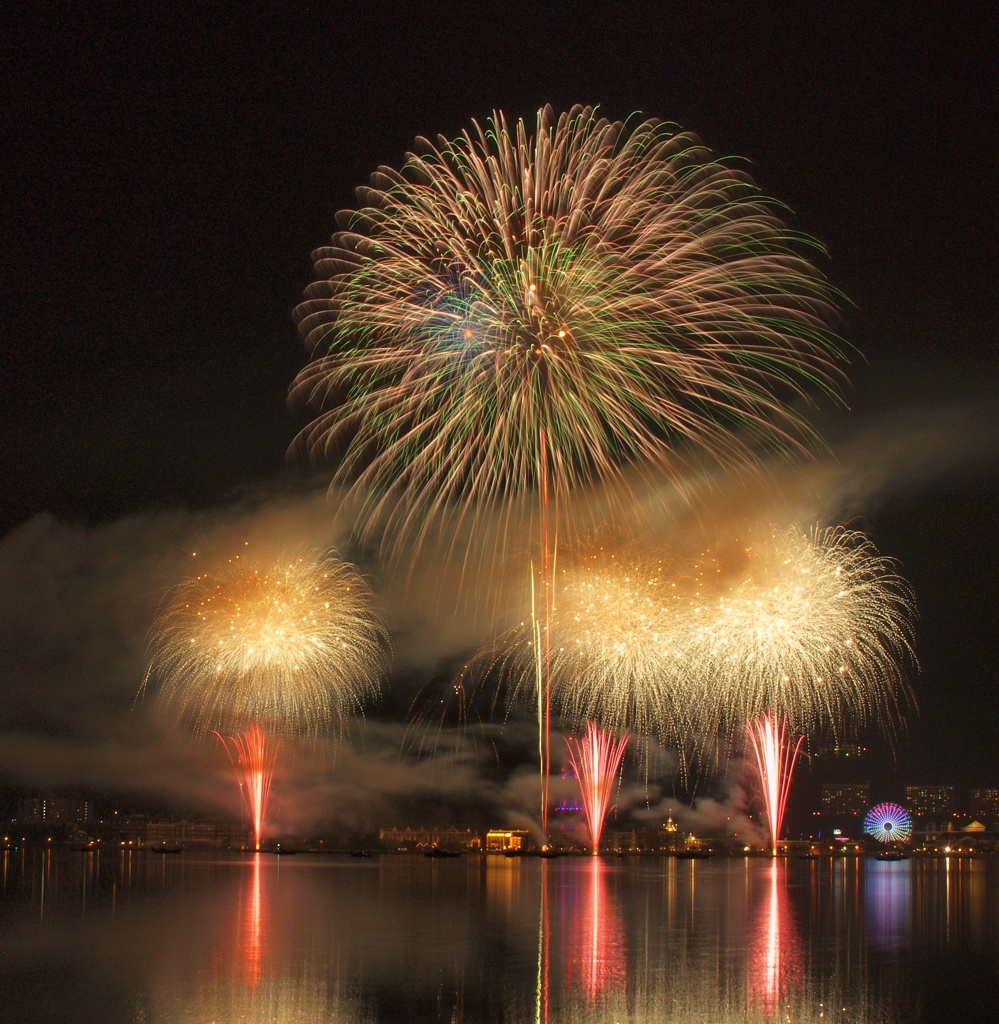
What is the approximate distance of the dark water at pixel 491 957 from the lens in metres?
19.9

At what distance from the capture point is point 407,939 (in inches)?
1196

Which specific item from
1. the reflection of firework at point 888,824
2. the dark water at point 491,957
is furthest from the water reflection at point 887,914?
the reflection of firework at point 888,824

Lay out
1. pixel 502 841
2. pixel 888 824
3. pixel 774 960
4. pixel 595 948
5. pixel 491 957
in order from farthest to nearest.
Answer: pixel 888 824 → pixel 502 841 → pixel 595 948 → pixel 774 960 → pixel 491 957

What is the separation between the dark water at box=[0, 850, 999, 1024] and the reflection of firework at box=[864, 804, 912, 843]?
121 meters

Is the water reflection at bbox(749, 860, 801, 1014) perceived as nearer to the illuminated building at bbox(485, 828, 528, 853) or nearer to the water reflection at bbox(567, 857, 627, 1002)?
the water reflection at bbox(567, 857, 627, 1002)

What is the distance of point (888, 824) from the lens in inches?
6501

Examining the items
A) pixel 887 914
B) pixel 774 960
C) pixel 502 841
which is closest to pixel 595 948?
pixel 774 960

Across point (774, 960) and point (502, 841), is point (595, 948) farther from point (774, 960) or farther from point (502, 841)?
point (502, 841)

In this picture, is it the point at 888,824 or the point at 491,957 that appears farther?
the point at 888,824

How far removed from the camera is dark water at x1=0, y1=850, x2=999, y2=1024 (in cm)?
1988

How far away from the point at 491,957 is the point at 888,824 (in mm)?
152617

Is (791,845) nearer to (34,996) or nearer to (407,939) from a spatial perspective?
(407,939)

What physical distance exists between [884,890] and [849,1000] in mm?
43849

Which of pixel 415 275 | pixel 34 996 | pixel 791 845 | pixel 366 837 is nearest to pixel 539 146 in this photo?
pixel 415 275
